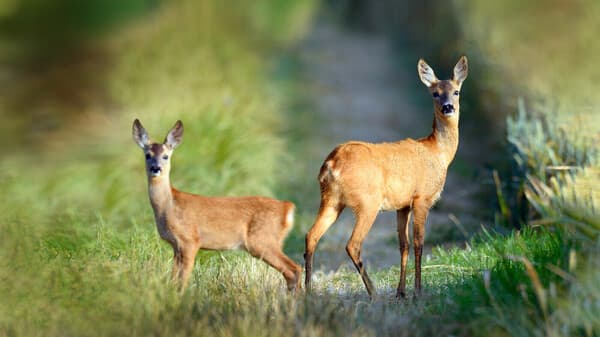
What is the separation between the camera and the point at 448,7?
679 inches

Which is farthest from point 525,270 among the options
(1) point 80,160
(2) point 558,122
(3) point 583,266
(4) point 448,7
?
(4) point 448,7

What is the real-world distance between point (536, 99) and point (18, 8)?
7.64m

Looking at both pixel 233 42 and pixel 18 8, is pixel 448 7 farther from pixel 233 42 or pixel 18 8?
pixel 18 8

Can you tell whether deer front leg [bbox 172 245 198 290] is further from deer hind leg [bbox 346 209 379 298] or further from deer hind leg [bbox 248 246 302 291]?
deer hind leg [bbox 346 209 379 298]

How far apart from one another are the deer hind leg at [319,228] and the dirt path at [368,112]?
1739 mm

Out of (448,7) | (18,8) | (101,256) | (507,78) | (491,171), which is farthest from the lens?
(448,7)

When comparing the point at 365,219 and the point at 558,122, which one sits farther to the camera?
the point at 558,122

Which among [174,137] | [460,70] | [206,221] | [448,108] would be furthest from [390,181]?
[174,137]

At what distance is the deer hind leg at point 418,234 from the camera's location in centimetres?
683

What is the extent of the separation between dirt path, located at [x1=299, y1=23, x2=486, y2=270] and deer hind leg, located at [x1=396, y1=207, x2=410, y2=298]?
1.47m

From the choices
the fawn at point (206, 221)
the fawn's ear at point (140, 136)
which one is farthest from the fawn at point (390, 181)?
the fawn's ear at point (140, 136)

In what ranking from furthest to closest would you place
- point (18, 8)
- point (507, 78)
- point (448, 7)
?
point (448, 7) → point (18, 8) → point (507, 78)

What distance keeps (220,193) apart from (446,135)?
366 cm

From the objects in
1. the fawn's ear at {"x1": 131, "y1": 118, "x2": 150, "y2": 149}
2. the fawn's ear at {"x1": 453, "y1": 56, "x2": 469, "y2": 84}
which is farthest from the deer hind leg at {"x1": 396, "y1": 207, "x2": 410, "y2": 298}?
the fawn's ear at {"x1": 131, "y1": 118, "x2": 150, "y2": 149}
